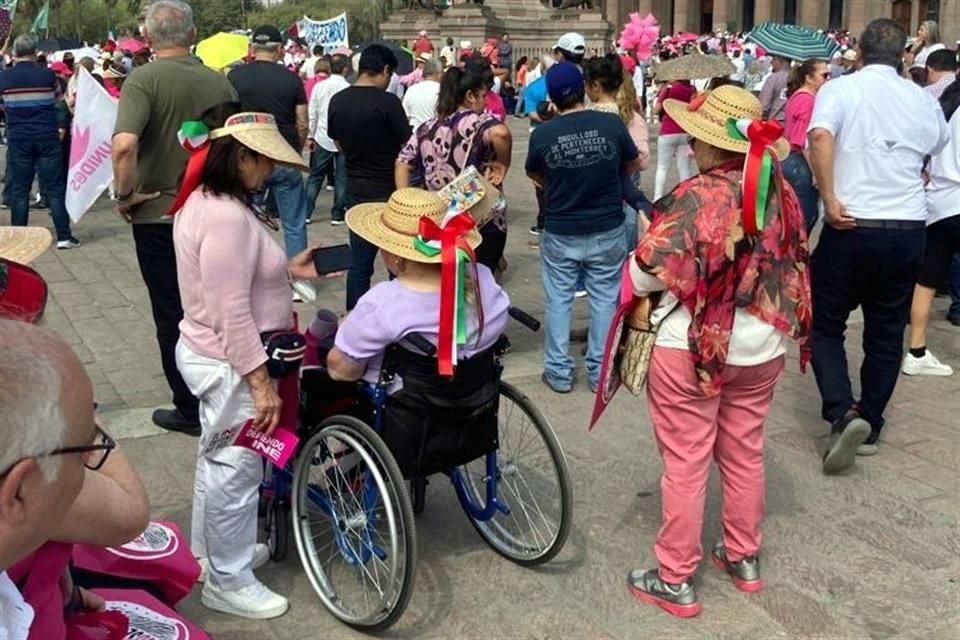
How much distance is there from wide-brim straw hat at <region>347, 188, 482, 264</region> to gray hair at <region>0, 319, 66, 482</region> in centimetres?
187

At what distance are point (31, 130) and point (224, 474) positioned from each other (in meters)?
7.46

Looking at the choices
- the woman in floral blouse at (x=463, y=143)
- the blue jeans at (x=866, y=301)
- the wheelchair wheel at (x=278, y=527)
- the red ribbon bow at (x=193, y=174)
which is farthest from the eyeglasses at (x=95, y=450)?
the woman in floral blouse at (x=463, y=143)

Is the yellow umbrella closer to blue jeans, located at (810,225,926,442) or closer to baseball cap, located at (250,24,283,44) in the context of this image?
baseball cap, located at (250,24,283,44)

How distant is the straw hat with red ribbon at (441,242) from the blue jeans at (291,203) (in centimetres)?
465

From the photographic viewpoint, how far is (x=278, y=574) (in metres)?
3.98

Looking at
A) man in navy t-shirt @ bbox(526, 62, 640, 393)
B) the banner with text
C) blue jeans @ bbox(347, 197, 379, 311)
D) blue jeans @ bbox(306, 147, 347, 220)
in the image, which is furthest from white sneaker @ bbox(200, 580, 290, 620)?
the banner with text

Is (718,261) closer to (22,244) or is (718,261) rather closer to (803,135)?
(22,244)

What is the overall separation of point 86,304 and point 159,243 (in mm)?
3362

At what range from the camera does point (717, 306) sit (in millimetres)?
3539

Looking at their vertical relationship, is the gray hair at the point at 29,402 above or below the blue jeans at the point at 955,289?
above

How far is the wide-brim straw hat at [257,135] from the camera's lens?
3535 mm

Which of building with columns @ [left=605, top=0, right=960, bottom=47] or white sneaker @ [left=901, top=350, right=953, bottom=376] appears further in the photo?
building with columns @ [left=605, top=0, right=960, bottom=47]

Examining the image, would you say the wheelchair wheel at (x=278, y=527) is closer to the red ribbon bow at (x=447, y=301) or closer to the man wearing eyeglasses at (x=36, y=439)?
the red ribbon bow at (x=447, y=301)

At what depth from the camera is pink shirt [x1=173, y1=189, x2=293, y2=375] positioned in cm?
345
